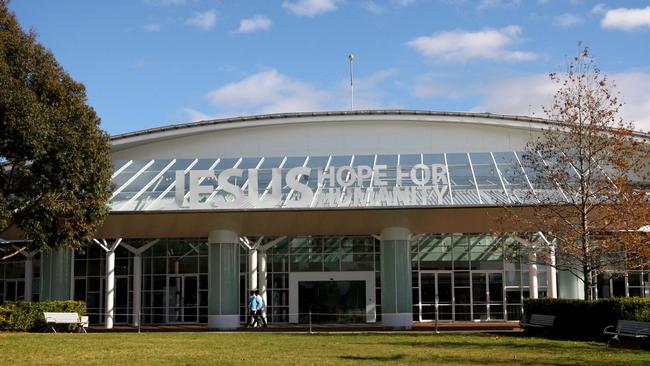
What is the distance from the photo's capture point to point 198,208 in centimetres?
2872

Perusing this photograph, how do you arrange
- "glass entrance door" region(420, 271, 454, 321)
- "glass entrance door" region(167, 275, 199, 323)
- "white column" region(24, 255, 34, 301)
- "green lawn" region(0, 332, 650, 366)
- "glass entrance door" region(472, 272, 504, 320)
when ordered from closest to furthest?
"green lawn" region(0, 332, 650, 366) < "glass entrance door" region(472, 272, 504, 320) < "glass entrance door" region(420, 271, 454, 321) < "white column" region(24, 255, 34, 301) < "glass entrance door" region(167, 275, 199, 323)

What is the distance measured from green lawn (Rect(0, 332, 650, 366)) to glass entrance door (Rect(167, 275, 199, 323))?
44.6ft

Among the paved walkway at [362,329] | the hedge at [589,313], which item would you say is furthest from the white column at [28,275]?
the hedge at [589,313]

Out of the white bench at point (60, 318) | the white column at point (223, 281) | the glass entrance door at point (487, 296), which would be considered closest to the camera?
the white bench at point (60, 318)

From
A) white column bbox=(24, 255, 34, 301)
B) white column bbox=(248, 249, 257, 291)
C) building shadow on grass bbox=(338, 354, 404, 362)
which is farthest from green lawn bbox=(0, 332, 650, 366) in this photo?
white column bbox=(24, 255, 34, 301)

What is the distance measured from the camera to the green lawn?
1688 centimetres

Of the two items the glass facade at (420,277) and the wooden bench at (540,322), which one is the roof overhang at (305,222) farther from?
the glass facade at (420,277)

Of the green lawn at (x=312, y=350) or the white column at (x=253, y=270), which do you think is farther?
the white column at (x=253, y=270)

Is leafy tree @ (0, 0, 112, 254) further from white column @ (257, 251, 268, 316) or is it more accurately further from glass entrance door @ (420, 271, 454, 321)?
glass entrance door @ (420, 271, 454, 321)

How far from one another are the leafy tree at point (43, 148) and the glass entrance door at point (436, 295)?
1737 centimetres

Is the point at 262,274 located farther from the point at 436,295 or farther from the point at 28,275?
the point at 28,275

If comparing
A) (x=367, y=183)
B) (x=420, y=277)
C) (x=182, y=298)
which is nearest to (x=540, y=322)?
(x=367, y=183)

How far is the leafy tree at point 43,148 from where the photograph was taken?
2273 cm

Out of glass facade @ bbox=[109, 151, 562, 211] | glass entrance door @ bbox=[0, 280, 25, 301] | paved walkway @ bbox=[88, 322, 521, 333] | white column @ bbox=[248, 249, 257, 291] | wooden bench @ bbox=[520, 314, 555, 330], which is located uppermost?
glass facade @ bbox=[109, 151, 562, 211]
